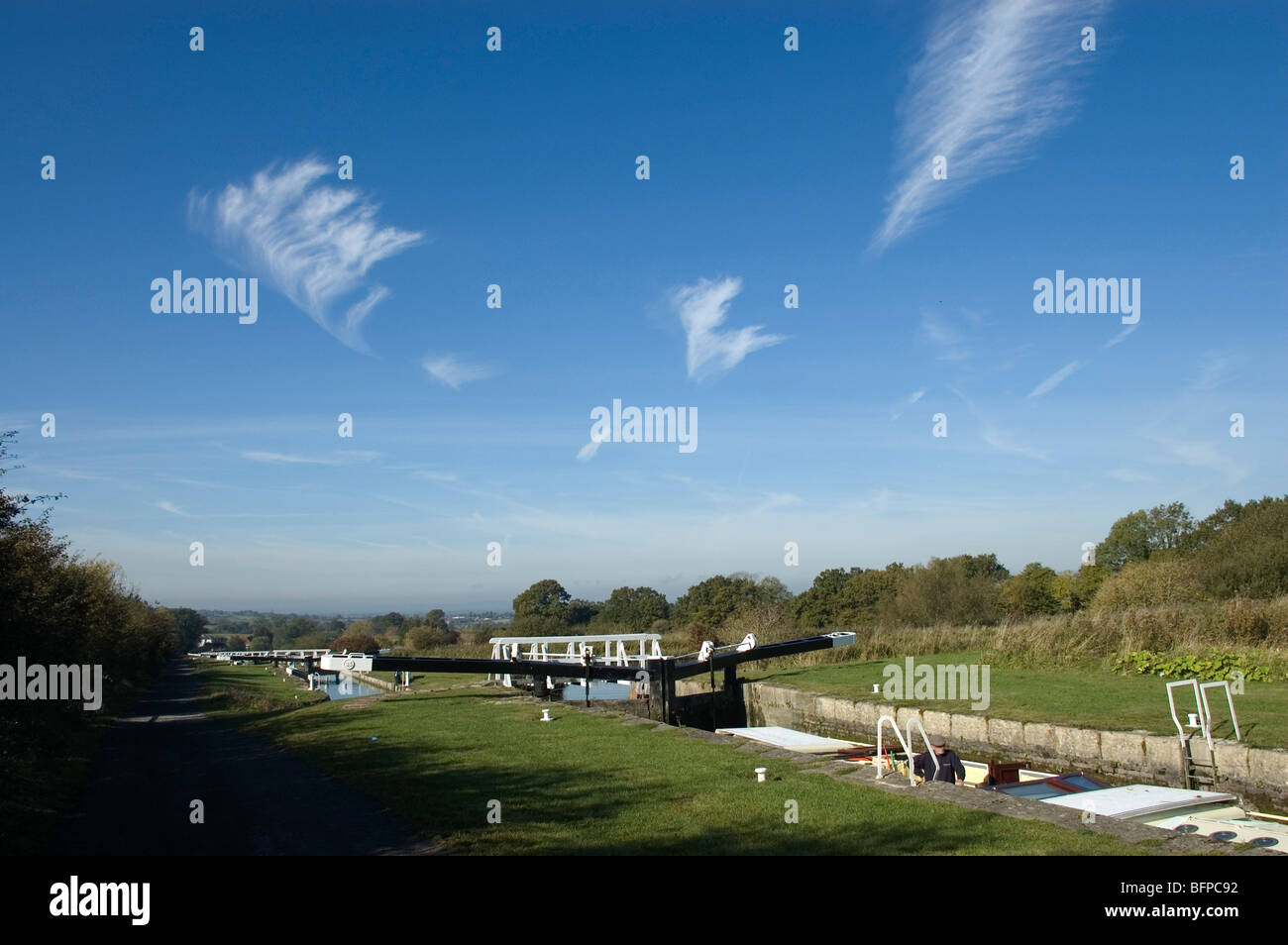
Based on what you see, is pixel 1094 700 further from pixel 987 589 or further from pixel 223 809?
pixel 987 589

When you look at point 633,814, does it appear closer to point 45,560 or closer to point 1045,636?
point 45,560

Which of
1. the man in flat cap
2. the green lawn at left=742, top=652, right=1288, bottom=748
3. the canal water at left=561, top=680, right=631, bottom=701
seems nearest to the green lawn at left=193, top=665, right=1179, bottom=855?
the man in flat cap

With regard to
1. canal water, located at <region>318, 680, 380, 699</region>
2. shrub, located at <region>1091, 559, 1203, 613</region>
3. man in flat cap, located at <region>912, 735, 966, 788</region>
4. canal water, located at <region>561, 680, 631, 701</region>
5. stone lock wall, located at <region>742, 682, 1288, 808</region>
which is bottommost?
canal water, located at <region>318, 680, 380, 699</region>

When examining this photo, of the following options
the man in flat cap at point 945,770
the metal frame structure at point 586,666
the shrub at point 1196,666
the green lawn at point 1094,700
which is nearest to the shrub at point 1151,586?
the shrub at point 1196,666

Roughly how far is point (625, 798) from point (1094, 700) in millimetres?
12363

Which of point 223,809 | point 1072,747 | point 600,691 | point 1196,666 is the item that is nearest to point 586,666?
point 1072,747

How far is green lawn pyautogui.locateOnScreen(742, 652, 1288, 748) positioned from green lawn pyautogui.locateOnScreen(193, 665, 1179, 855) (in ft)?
23.1

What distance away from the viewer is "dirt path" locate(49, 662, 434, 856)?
7.78 m

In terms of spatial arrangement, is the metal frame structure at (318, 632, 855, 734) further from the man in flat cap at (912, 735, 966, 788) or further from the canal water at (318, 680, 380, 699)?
the canal water at (318, 680, 380, 699)

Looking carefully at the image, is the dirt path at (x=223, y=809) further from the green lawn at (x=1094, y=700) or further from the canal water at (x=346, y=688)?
the canal water at (x=346, y=688)

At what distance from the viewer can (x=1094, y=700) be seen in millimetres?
17219

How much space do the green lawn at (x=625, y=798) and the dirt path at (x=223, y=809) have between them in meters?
0.43

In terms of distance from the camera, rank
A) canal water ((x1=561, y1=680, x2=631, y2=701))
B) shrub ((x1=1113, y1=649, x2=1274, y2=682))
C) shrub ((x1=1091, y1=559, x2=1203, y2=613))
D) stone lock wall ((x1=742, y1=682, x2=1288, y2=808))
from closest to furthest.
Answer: stone lock wall ((x1=742, y1=682, x2=1288, y2=808)), shrub ((x1=1113, y1=649, x2=1274, y2=682)), canal water ((x1=561, y1=680, x2=631, y2=701)), shrub ((x1=1091, y1=559, x2=1203, y2=613))
